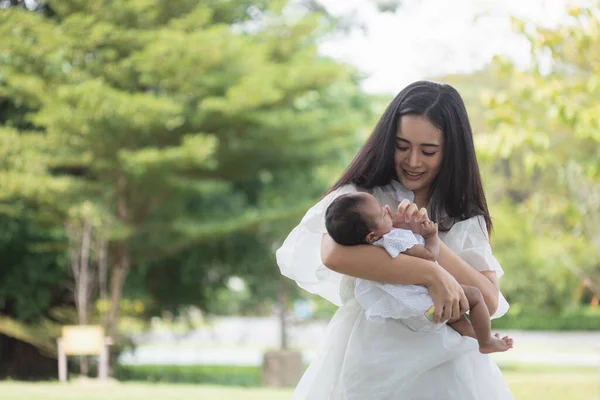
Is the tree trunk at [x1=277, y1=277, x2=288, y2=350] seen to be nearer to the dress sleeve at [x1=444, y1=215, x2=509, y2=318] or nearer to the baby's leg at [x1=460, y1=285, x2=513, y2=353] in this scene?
the dress sleeve at [x1=444, y1=215, x2=509, y2=318]

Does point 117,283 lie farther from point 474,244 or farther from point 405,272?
point 405,272

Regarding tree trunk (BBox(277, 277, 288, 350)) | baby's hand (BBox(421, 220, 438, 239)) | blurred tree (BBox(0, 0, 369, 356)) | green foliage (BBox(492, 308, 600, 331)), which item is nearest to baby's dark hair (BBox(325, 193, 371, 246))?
baby's hand (BBox(421, 220, 438, 239))

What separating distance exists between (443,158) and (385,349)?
391 millimetres

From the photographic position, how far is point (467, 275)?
1.76 meters

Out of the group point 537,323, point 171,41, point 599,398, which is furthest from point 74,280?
point 537,323

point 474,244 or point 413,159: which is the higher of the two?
point 413,159

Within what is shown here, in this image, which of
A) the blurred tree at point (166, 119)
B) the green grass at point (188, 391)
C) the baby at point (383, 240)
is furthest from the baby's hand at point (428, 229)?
the blurred tree at point (166, 119)

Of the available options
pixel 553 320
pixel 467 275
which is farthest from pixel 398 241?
pixel 553 320

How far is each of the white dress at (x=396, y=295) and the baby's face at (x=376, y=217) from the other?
0.01m

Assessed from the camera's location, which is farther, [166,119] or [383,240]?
[166,119]

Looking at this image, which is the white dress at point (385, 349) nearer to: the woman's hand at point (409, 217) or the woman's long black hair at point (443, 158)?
the woman's long black hair at point (443, 158)

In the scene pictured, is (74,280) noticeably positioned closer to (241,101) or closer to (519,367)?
(241,101)

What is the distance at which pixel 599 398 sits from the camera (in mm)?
8312

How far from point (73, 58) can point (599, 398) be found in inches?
256
